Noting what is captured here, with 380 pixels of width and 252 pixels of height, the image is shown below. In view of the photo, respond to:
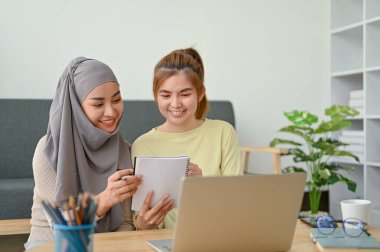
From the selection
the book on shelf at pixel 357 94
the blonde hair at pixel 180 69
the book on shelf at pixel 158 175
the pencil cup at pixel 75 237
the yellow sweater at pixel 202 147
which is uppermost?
the book on shelf at pixel 357 94

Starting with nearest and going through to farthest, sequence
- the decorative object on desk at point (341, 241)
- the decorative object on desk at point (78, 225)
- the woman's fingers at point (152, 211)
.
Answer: the decorative object on desk at point (78, 225) → the decorative object on desk at point (341, 241) → the woman's fingers at point (152, 211)

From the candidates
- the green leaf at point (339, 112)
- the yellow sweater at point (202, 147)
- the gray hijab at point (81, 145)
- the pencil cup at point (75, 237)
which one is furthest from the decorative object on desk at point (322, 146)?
the pencil cup at point (75, 237)

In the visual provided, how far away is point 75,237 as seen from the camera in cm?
107

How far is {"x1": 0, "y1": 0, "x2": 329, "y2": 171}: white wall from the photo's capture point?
3527 millimetres

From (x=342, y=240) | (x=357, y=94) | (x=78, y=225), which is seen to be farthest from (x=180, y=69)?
(x=357, y=94)

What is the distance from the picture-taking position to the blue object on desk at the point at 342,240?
1.36 metres

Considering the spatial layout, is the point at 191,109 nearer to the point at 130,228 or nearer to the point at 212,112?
the point at 130,228

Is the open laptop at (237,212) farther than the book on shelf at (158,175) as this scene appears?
No

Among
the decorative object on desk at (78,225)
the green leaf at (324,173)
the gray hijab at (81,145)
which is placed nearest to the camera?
the decorative object on desk at (78,225)

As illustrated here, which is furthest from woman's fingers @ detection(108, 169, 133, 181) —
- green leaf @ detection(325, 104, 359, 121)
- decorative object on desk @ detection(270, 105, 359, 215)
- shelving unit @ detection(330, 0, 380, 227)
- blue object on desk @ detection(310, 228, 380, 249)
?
shelving unit @ detection(330, 0, 380, 227)

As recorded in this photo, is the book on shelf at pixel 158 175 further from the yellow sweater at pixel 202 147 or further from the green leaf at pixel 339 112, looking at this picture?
the green leaf at pixel 339 112

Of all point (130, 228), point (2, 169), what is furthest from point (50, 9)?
point (130, 228)

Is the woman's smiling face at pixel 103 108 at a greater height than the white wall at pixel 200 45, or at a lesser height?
lesser

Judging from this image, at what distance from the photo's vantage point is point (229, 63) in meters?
4.09
